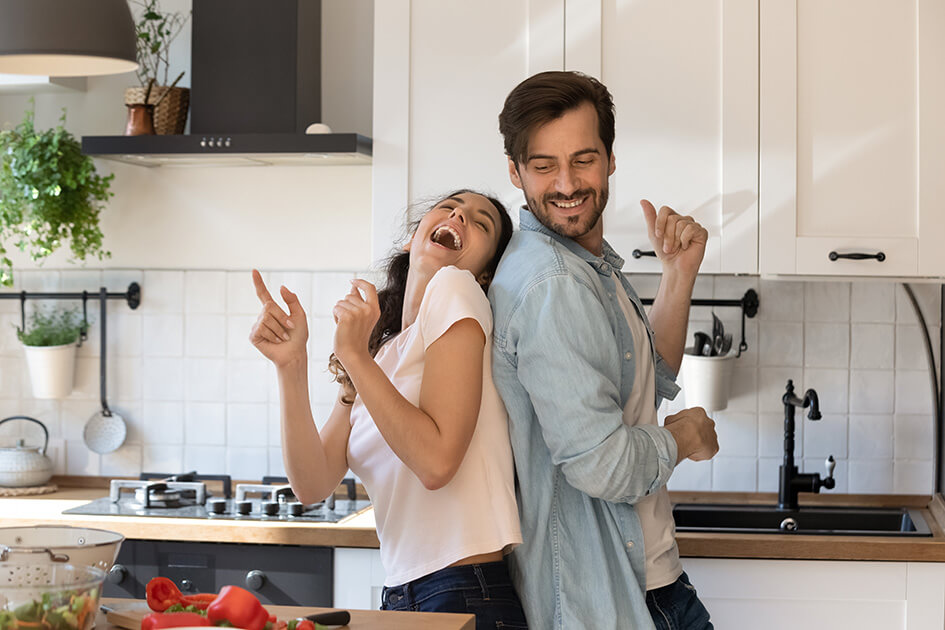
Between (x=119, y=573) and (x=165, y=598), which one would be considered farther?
(x=119, y=573)

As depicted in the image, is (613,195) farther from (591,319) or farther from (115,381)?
(115,381)

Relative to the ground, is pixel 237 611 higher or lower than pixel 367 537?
higher

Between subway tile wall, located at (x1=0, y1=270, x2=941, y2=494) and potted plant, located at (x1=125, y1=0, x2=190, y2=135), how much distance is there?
49 cm

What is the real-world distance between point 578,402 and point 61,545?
28.3 inches

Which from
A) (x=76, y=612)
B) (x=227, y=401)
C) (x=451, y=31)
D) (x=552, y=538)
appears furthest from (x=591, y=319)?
(x=227, y=401)

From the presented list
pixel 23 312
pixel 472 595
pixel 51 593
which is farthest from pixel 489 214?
pixel 23 312

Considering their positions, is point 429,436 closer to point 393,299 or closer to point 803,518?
point 393,299

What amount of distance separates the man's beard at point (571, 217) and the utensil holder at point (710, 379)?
123 cm

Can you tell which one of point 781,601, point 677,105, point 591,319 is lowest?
point 781,601

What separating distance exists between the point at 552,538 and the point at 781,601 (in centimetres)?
110

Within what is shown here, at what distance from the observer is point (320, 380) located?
10.5 feet

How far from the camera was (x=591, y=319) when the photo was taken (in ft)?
5.20

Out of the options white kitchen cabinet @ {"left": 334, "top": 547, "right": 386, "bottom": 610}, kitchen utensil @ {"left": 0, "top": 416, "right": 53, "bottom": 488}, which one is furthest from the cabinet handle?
kitchen utensil @ {"left": 0, "top": 416, "right": 53, "bottom": 488}

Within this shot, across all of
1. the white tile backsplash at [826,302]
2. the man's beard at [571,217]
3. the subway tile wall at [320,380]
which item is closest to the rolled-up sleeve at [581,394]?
the man's beard at [571,217]
